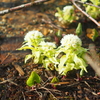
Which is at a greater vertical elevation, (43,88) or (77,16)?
(77,16)

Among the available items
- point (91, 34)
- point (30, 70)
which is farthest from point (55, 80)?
point (91, 34)

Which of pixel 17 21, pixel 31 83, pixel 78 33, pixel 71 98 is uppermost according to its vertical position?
pixel 17 21

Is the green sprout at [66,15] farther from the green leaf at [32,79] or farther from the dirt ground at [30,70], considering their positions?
the green leaf at [32,79]

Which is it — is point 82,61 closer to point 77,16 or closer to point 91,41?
point 91,41

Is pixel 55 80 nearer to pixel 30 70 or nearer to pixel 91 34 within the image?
pixel 30 70

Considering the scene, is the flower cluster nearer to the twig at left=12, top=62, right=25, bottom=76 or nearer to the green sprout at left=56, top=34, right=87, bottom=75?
the green sprout at left=56, top=34, right=87, bottom=75

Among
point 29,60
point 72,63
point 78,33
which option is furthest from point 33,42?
point 78,33

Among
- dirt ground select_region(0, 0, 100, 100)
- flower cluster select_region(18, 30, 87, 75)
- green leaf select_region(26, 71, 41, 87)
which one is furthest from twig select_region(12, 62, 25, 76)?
green leaf select_region(26, 71, 41, 87)

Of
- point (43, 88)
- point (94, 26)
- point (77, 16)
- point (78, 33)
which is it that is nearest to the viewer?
point (43, 88)
